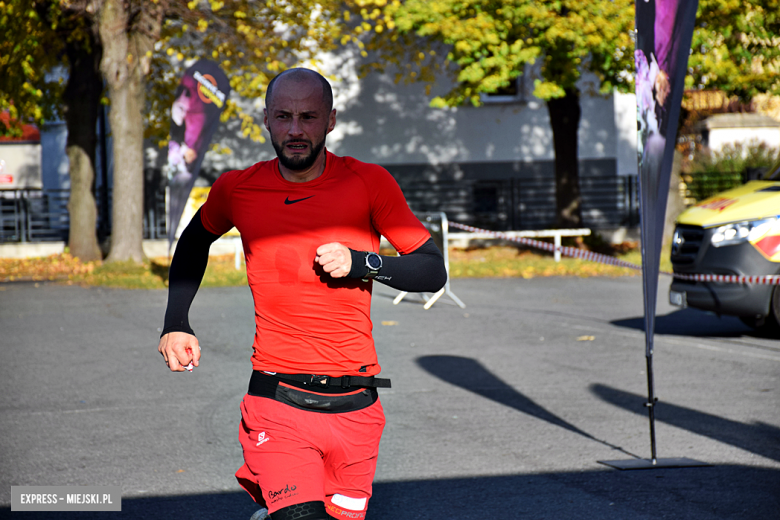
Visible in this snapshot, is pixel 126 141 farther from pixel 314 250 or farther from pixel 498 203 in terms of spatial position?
pixel 314 250

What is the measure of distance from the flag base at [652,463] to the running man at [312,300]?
2.65 metres

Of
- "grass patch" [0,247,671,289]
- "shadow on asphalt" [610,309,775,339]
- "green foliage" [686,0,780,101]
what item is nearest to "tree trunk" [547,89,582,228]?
"grass patch" [0,247,671,289]

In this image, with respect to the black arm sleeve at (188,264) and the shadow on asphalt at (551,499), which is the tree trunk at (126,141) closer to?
the shadow on asphalt at (551,499)

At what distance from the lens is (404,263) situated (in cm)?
299

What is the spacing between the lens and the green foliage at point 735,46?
50.7 ft

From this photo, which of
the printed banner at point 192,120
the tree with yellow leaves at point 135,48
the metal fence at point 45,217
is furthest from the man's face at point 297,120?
the metal fence at point 45,217

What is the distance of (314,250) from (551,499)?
2395mm

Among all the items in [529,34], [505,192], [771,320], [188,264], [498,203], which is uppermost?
[529,34]

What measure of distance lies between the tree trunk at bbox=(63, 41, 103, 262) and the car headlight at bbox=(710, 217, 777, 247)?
13917 millimetres

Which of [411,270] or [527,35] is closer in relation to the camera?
[411,270]

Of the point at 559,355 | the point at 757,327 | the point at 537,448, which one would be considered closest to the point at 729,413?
the point at 537,448

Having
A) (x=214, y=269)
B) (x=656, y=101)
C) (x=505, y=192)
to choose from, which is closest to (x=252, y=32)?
(x=214, y=269)

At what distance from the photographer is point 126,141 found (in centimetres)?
1617

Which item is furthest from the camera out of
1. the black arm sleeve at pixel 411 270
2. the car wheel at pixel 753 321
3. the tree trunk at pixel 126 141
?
the tree trunk at pixel 126 141
